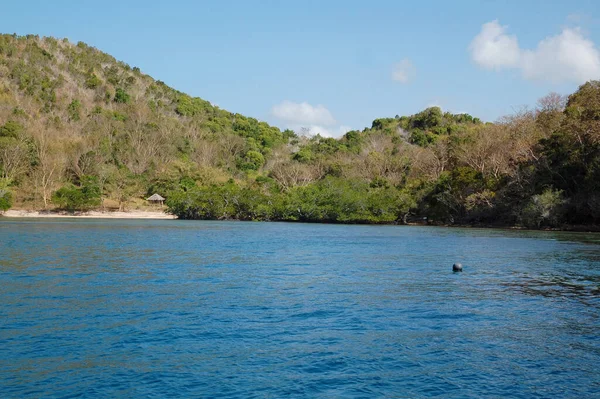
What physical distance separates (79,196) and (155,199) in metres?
14.6

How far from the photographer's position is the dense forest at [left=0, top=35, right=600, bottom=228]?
57.8m

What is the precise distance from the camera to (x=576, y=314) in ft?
54.1

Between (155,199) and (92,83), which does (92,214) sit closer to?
(155,199)

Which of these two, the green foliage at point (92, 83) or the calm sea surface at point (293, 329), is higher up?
the green foliage at point (92, 83)

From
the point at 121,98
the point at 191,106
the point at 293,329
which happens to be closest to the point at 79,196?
the point at 121,98

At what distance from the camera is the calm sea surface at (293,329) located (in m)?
10.3

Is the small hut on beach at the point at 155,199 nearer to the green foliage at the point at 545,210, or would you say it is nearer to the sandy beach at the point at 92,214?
the sandy beach at the point at 92,214

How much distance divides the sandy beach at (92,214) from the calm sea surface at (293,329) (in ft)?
174

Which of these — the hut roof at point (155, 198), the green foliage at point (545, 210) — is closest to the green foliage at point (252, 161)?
the hut roof at point (155, 198)

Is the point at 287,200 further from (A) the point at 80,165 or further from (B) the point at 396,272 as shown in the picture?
(B) the point at 396,272

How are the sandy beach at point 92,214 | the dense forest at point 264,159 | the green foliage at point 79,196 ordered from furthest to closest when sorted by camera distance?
1. the green foliage at point 79,196
2. the sandy beach at point 92,214
3. the dense forest at point 264,159

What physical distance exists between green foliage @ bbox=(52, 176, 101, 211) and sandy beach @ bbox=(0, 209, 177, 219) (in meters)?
1.13

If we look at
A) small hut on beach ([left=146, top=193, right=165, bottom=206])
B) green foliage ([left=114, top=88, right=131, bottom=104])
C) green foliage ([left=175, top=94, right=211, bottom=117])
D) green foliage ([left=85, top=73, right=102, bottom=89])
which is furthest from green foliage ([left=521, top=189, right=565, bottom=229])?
green foliage ([left=85, top=73, right=102, bottom=89])

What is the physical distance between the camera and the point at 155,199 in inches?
3472
